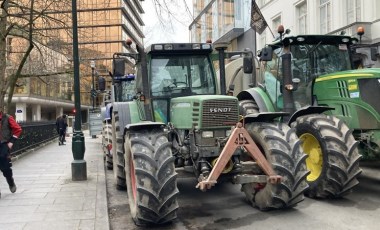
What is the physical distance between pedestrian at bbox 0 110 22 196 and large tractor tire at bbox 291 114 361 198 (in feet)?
18.3

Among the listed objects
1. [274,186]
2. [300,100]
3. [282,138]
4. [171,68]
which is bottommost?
[274,186]

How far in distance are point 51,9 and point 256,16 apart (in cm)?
783

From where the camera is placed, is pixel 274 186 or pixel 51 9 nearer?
pixel 274 186

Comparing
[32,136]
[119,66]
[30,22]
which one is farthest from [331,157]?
[32,136]

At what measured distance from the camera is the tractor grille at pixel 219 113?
6715 millimetres

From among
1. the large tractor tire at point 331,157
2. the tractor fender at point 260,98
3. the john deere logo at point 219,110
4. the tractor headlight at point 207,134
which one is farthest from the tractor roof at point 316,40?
the tractor headlight at point 207,134

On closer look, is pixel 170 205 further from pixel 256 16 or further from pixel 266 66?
pixel 256 16

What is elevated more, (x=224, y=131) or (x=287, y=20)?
(x=287, y=20)

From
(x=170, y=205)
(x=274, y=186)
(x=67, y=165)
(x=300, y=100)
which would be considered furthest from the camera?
(x=67, y=165)

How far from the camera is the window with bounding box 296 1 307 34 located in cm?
2181

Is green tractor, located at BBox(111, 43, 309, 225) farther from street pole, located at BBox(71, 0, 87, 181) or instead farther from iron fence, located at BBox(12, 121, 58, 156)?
iron fence, located at BBox(12, 121, 58, 156)

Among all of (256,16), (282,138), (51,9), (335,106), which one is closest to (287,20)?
(256,16)

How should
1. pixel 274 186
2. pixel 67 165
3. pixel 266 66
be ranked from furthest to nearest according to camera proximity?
1. pixel 67 165
2. pixel 266 66
3. pixel 274 186

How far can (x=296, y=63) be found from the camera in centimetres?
937
